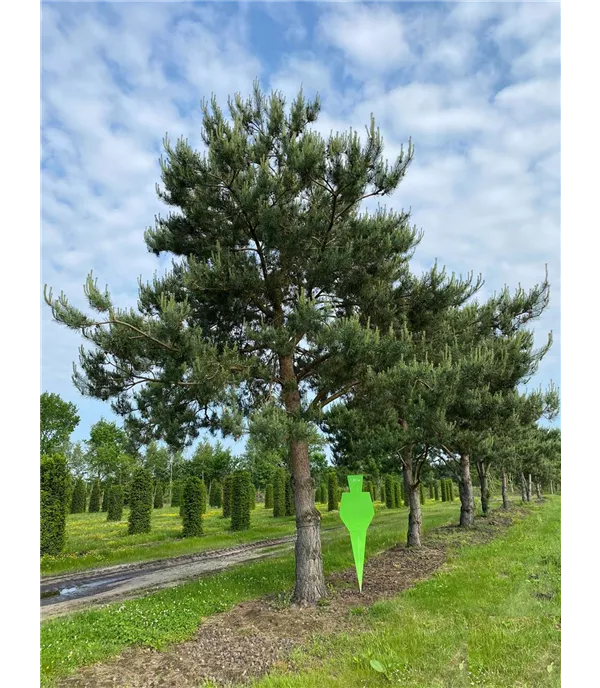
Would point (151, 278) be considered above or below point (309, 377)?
above

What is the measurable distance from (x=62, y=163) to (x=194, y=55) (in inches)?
16.7

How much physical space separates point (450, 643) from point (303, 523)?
1667 millimetres

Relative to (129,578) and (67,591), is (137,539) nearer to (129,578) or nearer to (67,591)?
(129,578)

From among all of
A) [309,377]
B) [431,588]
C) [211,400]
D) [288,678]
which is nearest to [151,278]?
[211,400]

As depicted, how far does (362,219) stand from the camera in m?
4.45

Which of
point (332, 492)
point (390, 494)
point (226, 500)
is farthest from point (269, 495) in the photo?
point (390, 494)

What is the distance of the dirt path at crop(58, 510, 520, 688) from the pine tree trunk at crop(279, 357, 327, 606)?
0.17 m

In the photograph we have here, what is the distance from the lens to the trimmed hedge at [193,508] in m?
10.4

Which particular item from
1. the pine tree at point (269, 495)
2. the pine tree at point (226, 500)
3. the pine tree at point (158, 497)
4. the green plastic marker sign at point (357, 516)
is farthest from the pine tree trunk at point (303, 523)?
the pine tree at point (158, 497)

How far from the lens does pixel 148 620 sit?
145 inches

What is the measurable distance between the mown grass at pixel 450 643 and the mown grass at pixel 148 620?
1193 mm

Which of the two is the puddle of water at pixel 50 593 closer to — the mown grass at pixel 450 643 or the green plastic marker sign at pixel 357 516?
the mown grass at pixel 450 643

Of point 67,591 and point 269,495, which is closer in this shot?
point 67,591
